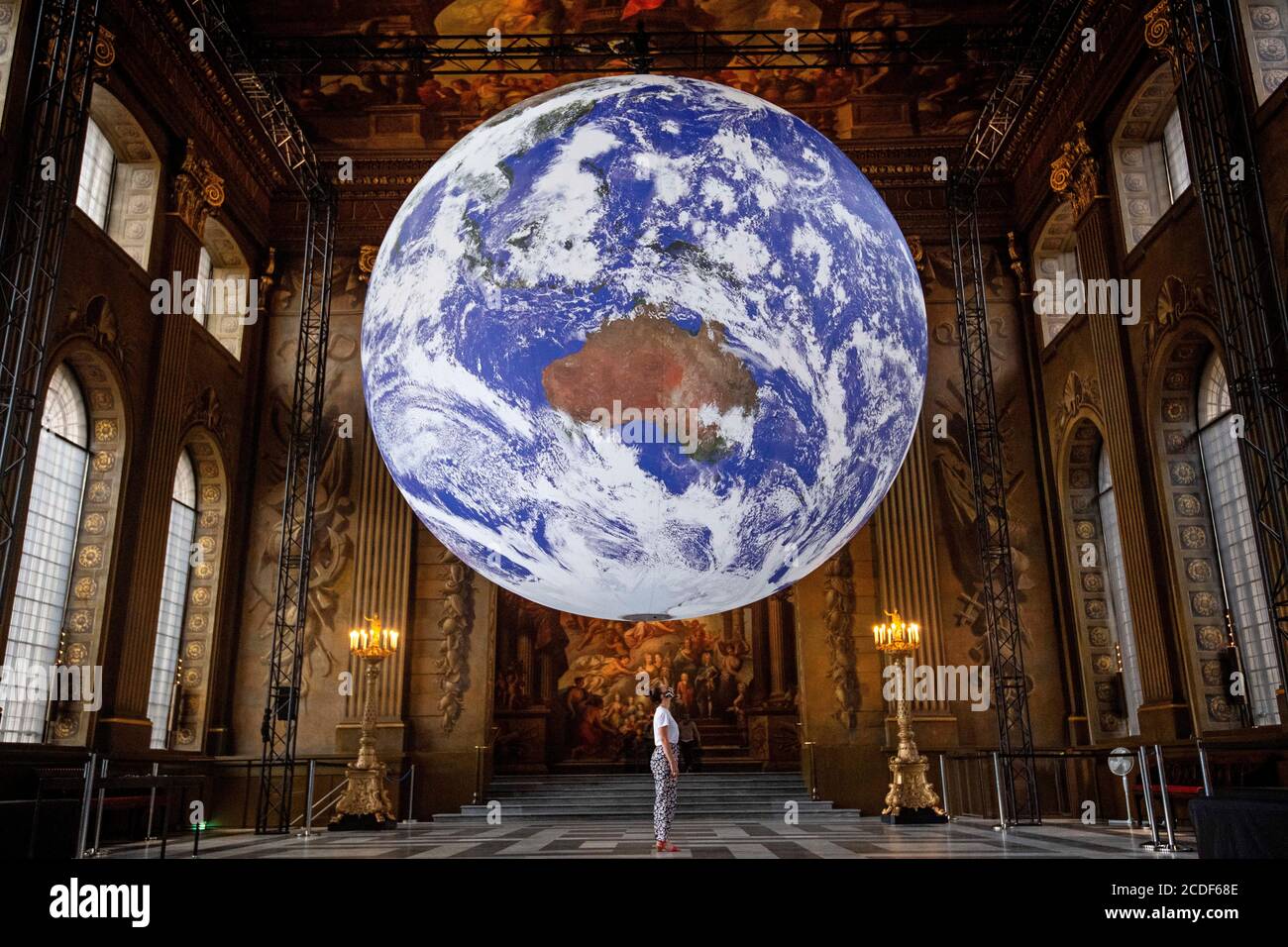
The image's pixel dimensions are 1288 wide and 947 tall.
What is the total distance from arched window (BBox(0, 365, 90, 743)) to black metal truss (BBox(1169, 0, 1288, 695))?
44.3 feet

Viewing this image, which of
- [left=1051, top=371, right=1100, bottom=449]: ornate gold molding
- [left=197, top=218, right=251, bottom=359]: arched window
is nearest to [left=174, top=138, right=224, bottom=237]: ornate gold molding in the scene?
[left=197, top=218, right=251, bottom=359]: arched window

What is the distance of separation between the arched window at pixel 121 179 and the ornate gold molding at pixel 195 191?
1.16ft

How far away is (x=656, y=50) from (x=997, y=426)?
835cm

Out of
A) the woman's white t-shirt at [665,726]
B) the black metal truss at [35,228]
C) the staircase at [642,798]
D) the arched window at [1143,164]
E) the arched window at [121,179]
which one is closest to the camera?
the woman's white t-shirt at [665,726]

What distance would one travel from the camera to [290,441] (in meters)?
16.0

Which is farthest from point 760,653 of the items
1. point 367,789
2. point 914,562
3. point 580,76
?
point 580,76

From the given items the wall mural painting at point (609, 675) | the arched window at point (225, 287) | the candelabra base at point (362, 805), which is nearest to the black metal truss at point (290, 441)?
the candelabra base at point (362, 805)

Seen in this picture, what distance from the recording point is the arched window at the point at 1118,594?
14914 millimetres

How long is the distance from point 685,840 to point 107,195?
12.1m

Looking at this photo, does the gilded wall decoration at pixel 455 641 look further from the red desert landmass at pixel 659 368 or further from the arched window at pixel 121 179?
the red desert landmass at pixel 659 368

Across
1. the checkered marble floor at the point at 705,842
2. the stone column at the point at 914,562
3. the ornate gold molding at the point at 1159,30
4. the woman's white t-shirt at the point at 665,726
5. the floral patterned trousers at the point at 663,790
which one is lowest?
the checkered marble floor at the point at 705,842

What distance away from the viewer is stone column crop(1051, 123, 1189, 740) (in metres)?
12.8

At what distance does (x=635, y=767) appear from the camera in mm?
20281
